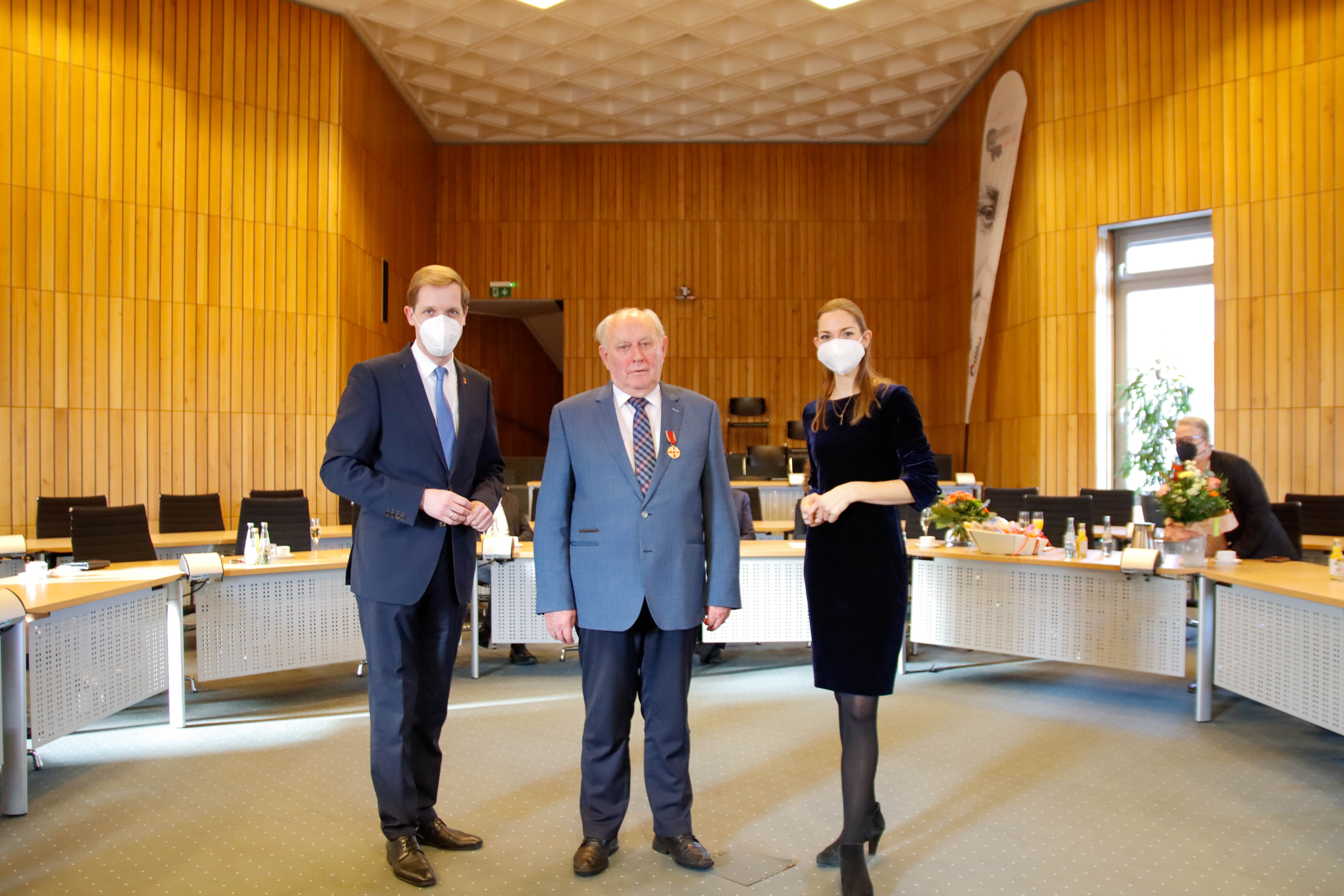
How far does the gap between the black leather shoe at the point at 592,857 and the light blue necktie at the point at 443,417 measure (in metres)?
1.20

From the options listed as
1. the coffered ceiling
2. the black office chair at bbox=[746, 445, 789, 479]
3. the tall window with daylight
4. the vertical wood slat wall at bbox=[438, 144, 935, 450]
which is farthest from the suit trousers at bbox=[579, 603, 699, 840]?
the vertical wood slat wall at bbox=[438, 144, 935, 450]

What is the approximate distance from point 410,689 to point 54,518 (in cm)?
571

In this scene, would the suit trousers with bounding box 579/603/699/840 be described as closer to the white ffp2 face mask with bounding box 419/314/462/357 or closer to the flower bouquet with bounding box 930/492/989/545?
the white ffp2 face mask with bounding box 419/314/462/357

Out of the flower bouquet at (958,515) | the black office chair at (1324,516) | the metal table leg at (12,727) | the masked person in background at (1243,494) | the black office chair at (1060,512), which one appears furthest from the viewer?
the black office chair at (1324,516)

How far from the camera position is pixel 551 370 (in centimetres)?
1905

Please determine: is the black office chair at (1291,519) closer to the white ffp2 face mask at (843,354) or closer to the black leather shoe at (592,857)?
the white ffp2 face mask at (843,354)

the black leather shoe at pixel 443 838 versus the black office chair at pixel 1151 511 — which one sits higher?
the black office chair at pixel 1151 511

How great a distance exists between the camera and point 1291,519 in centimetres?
570

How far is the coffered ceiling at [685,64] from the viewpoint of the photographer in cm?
1052

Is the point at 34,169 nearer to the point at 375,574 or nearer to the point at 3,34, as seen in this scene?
the point at 3,34

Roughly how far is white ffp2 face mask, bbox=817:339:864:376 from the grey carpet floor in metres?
1.51

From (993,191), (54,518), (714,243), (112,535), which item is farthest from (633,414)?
(714,243)

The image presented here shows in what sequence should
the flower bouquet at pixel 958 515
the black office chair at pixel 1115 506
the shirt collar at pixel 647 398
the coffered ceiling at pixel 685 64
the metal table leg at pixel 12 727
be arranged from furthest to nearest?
the coffered ceiling at pixel 685 64 → the black office chair at pixel 1115 506 → the flower bouquet at pixel 958 515 → the metal table leg at pixel 12 727 → the shirt collar at pixel 647 398

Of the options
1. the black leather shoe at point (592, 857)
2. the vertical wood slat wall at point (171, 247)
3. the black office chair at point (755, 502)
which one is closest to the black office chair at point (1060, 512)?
the black office chair at point (755, 502)
